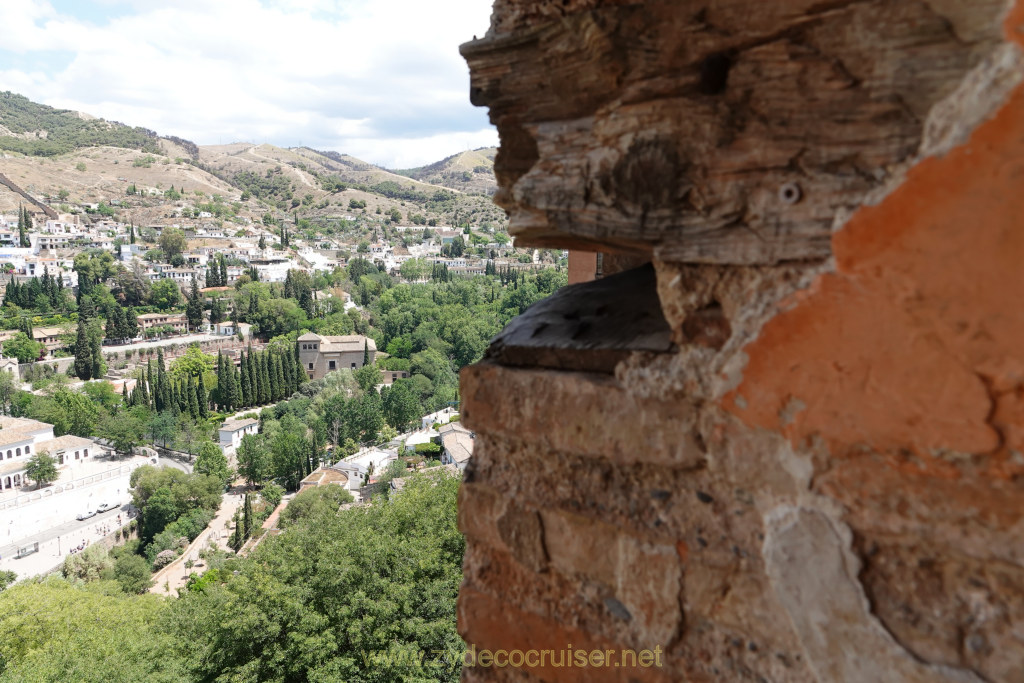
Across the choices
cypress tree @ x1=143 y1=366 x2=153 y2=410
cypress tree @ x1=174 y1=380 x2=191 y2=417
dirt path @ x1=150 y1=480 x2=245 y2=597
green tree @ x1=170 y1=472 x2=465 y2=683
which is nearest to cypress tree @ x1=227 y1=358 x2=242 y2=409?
cypress tree @ x1=174 y1=380 x2=191 y2=417

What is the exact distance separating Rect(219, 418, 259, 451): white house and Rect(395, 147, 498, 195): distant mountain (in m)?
95.6

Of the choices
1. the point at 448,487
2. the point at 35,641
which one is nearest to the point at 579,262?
the point at 448,487

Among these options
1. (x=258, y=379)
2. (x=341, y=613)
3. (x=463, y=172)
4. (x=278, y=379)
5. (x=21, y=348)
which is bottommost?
(x=278, y=379)

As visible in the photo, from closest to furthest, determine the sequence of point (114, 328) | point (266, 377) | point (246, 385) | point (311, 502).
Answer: point (311, 502) → point (246, 385) → point (266, 377) → point (114, 328)

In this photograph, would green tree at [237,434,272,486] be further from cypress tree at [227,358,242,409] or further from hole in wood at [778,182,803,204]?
hole in wood at [778,182,803,204]

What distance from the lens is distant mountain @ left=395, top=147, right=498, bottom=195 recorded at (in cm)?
13629

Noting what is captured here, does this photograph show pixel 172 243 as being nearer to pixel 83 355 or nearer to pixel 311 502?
pixel 83 355

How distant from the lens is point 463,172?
476 feet

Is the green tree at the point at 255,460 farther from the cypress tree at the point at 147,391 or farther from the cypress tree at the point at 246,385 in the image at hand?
the cypress tree at the point at 147,391

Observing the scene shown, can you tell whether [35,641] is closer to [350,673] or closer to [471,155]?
[350,673]

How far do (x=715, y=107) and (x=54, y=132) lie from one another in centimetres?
13967

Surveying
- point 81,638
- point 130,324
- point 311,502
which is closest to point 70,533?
point 311,502

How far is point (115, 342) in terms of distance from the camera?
50.8 meters

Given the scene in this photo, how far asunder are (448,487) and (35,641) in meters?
9.15
